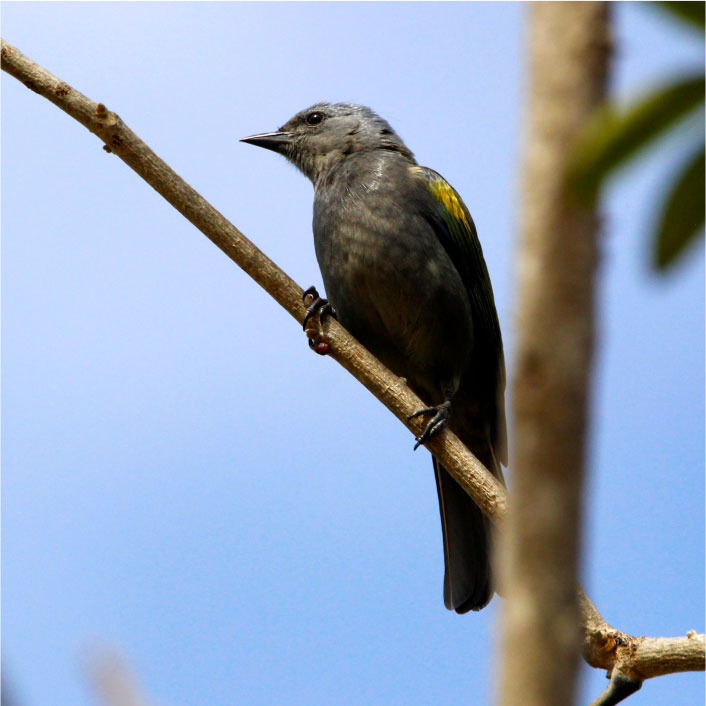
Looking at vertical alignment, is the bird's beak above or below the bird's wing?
above

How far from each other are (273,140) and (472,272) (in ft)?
7.05

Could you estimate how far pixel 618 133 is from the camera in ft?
4.18

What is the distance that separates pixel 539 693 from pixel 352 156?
235 inches

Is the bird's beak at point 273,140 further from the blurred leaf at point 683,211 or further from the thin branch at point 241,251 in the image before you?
the blurred leaf at point 683,211

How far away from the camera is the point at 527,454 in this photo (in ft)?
4.09

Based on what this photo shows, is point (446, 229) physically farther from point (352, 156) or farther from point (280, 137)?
point (280, 137)

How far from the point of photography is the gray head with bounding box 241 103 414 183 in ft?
22.8

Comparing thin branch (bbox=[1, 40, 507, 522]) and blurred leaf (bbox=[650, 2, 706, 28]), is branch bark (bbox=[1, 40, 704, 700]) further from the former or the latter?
blurred leaf (bbox=[650, 2, 706, 28])

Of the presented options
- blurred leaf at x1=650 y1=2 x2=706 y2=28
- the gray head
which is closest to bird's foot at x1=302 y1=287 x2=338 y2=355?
the gray head

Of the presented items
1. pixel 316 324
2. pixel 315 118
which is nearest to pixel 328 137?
pixel 315 118

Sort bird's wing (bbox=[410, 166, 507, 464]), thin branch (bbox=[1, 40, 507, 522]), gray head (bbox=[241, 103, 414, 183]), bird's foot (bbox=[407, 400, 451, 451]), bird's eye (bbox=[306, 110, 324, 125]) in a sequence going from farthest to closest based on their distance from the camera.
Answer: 1. bird's eye (bbox=[306, 110, 324, 125])
2. gray head (bbox=[241, 103, 414, 183])
3. bird's wing (bbox=[410, 166, 507, 464])
4. bird's foot (bbox=[407, 400, 451, 451])
5. thin branch (bbox=[1, 40, 507, 522])

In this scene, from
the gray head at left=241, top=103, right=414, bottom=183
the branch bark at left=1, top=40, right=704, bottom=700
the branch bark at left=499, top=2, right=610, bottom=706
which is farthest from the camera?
the gray head at left=241, top=103, right=414, bottom=183

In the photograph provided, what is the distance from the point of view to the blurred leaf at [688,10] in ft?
4.74

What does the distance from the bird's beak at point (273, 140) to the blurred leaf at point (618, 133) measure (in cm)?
632
